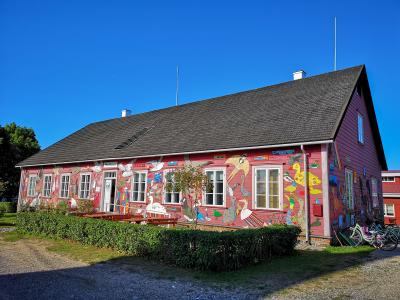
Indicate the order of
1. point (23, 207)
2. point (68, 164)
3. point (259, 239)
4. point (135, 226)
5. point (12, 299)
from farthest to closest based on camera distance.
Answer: point (23, 207)
point (68, 164)
point (135, 226)
point (259, 239)
point (12, 299)

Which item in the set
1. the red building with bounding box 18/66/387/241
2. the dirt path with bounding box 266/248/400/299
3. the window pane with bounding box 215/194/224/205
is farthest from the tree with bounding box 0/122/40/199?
the dirt path with bounding box 266/248/400/299

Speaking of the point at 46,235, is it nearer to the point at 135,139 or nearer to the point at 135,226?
the point at 135,226

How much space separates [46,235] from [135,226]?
223 inches

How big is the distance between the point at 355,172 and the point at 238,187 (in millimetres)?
5739

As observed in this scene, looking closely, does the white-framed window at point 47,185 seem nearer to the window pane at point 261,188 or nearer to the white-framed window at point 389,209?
the window pane at point 261,188

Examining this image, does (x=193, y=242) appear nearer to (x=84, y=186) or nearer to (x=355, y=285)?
(x=355, y=285)

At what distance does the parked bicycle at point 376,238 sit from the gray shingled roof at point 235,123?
152 inches

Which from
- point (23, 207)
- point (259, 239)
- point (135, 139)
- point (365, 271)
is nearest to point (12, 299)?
point (259, 239)

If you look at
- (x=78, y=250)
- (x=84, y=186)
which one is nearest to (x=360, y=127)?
(x=78, y=250)

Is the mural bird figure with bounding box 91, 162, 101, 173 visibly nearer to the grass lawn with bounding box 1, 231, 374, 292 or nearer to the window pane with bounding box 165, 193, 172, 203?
the window pane with bounding box 165, 193, 172, 203

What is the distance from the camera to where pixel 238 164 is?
13812 mm

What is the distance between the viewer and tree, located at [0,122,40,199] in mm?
31191

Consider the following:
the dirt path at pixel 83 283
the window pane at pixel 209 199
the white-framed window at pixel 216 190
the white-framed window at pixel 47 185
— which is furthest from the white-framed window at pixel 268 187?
the white-framed window at pixel 47 185

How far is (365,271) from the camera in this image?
799cm
